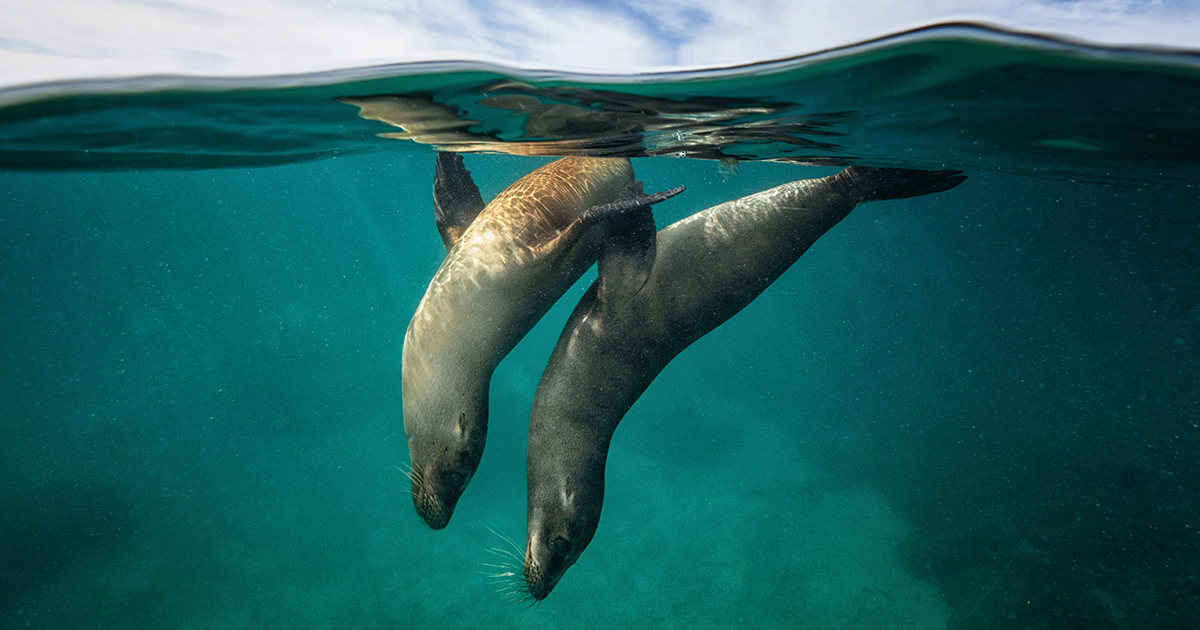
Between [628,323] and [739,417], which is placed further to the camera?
[739,417]

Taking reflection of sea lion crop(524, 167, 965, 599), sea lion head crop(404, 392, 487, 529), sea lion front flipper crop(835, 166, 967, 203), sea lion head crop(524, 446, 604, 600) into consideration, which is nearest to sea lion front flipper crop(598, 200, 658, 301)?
reflection of sea lion crop(524, 167, 965, 599)

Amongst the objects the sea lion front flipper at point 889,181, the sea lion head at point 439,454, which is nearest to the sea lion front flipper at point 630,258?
the sea lion head at point 439,454

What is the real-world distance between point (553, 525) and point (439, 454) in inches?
34.3

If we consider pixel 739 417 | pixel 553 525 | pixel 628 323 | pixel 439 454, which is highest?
pixel 628 323

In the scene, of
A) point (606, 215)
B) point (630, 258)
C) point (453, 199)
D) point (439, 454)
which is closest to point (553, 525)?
point (439, 454)

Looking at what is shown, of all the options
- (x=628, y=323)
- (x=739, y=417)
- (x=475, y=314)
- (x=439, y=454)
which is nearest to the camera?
(x=439, y=454)

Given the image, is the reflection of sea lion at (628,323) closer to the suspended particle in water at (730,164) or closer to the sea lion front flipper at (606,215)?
the sea lion front flipper at (606,215)

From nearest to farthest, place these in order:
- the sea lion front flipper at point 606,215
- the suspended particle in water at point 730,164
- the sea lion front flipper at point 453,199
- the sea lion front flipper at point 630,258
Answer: the sea lion front flipper at point 606,215
the sea lion front flipper at point 630,258
the sea lion front flipper at point 453,199
the suspended particle in water at point 730,164

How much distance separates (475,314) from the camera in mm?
3102

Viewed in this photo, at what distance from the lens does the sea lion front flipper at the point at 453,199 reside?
380 centimetres

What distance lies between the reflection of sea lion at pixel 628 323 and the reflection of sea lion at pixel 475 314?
1.02 feet

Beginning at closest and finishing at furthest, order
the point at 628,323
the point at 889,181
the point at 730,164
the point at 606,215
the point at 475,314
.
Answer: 1. the point at 606,215
2. the point at 475,314
3. the point at 628,323
4. the point at 889,181
5. the point at 730,164

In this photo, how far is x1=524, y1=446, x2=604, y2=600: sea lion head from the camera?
10.6 feet

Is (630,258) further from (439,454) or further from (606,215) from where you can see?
(439,454)
